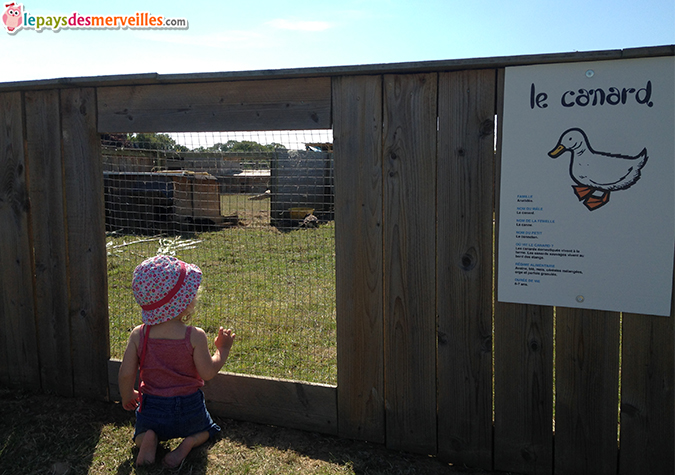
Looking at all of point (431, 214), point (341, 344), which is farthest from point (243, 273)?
point (431, 214)

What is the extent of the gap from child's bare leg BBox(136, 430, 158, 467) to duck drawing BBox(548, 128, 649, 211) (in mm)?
2452

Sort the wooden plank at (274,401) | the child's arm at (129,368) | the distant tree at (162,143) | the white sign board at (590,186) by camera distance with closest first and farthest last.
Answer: the white sign board at (590,186), the child's arm at (129,368), the wooden plank at (274,401), the distant tree at (162,143)

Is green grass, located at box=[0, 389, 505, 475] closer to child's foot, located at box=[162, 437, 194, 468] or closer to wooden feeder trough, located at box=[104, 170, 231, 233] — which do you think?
child's foot, located at box=[162, 437, 194, 468]

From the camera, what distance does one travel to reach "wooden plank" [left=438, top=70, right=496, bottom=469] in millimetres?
2607

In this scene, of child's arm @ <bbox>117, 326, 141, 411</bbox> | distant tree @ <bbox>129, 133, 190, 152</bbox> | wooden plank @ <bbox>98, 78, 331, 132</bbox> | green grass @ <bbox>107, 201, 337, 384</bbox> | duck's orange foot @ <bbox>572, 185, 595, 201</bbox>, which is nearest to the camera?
duck's orange foot @ <bbox>572, 185, 595, 201</bbox>

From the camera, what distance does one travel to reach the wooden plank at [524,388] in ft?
8.58

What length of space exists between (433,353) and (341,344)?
53 cm

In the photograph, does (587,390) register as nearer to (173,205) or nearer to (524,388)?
(524,388)

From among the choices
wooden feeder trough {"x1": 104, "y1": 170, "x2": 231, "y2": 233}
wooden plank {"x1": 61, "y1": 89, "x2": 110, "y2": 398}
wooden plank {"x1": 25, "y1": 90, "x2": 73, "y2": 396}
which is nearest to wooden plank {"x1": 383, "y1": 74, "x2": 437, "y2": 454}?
wooden plank {"x1": 61, "y1": 89, "x2": 110, "y2": 398}

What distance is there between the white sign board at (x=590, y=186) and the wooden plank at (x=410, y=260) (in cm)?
38

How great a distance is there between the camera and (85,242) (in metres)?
3.41

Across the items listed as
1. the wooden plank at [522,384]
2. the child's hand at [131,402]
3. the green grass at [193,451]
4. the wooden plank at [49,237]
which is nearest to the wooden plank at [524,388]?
the wooden plank at [522,384]

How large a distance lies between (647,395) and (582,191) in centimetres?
103

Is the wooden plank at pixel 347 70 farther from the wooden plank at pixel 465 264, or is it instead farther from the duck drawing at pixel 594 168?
the duck drawing at pixel 594 168
